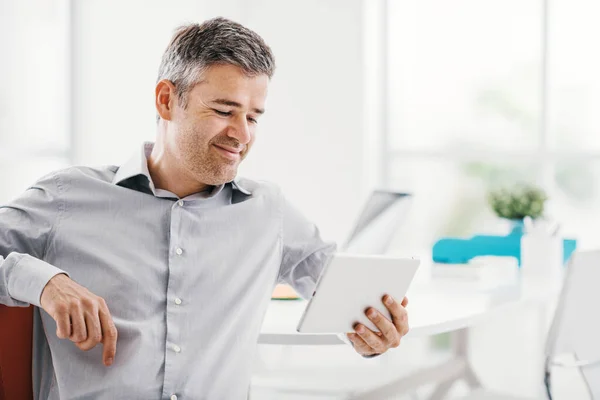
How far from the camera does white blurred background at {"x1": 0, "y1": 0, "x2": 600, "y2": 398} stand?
4398 mm

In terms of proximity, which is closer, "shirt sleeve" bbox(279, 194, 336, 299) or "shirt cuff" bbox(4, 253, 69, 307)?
"shirt cuff" bbox(4, 253, 69, 307)

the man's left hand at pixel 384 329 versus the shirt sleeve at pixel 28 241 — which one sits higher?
the shirt sleeve at pixel 28 241

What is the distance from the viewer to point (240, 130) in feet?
4.63

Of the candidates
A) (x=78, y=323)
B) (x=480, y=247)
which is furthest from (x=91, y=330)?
(x=480, y=247)

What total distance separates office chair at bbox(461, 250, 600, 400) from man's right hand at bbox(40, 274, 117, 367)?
1220 millimetres

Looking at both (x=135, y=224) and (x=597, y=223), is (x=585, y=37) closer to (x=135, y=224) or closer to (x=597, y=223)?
(x=597, y=223)

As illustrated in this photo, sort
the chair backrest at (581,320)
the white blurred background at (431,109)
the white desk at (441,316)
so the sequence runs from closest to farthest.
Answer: the white desk at (441,316) < the chair backrest at (581,320) < the white blurred background at (431,109)

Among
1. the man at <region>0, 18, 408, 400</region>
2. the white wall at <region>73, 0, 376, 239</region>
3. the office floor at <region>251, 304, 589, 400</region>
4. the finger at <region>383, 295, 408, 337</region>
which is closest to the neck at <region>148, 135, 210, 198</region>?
the man at <region>0, 18, 408, 400</region>

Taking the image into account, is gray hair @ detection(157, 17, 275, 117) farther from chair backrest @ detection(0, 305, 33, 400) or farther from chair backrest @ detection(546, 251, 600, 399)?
chair backrest @ detection(546, 251, 600, 399)

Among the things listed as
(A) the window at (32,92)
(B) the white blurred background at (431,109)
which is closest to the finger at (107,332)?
(A) the window at (32,92)

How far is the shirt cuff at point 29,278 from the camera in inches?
47.4

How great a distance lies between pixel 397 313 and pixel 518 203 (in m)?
1.82

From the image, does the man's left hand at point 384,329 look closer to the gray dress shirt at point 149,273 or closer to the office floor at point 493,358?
the gray dress shirt at point 149,273

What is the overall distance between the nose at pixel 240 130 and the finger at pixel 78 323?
0.43m
